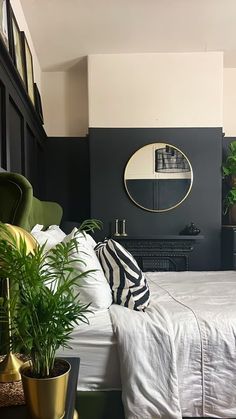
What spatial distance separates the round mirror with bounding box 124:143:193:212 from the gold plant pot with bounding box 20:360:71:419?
302 centimetres

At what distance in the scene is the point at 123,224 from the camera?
3758mm

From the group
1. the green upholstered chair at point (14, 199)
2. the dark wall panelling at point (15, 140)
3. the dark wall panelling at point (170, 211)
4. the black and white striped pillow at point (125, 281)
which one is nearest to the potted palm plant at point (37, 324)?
the green upholstered chair at point (14, 199)

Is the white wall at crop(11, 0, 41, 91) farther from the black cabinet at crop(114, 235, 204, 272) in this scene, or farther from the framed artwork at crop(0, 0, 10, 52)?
the black cabinet at crop(114, 235, 204, 272)

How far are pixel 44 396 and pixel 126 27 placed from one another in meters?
3.26

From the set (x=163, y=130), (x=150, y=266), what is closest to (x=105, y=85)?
(x=163, y=130)

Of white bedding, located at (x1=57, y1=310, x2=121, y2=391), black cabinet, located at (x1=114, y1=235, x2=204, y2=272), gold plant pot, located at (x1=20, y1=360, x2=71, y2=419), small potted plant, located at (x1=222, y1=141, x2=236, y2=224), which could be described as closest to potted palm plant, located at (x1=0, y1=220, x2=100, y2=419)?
gold plant pot, located at (x1=20, y1=360, x2=71, y2=419)

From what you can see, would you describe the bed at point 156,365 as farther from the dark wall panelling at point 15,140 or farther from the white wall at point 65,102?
the white wall at point 65,102

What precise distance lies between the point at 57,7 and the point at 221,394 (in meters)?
3.05

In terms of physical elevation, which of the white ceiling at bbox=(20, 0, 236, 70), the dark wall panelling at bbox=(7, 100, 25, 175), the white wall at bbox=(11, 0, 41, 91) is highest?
the white ceiling at bbox=(20, 0, 236, 70)

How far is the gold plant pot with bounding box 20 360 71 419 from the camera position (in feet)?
2.81

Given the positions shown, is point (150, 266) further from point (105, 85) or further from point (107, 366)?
point (107, 366)

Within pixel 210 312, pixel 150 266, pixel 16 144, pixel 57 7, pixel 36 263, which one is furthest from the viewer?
pixel 150 266

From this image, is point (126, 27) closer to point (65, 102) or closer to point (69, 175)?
point (65, 102)

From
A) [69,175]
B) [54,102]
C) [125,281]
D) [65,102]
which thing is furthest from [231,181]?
[125,281]
